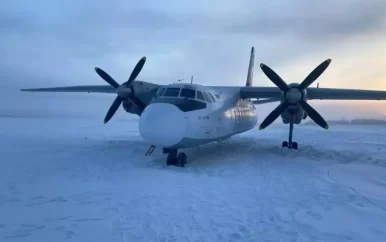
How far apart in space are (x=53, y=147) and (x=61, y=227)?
10.9 metres

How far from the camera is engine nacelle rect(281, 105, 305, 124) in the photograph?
15.9 meters

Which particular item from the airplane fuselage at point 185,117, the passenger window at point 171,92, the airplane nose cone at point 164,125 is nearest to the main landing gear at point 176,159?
the airplane fuselage at point 185,117

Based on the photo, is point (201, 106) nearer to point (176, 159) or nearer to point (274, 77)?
point (176, 159)

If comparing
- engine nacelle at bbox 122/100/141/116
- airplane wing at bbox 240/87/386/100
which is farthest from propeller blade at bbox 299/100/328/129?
engine nacelle at bbox 122/100/141/116

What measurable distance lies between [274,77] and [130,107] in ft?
26.3

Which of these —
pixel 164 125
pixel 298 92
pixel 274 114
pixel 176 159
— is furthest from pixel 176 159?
pixel 298 92

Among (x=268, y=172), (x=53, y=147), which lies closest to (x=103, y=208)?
(x=268, y=172)

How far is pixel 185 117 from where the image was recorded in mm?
10672

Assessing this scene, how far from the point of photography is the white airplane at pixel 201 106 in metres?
10.5

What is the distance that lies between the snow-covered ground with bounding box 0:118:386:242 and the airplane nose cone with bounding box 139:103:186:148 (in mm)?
1045

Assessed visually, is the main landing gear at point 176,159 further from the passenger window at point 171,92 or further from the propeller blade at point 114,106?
the propeller blade at point 114,106

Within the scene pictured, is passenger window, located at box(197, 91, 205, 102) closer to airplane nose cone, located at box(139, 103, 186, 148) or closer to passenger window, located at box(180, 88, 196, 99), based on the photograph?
passenger window, located at box(180, 88, 196, 99)

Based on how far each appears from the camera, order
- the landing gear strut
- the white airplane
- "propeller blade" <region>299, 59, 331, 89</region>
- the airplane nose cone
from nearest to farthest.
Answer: the airplane nose cone → the white airplane → the landing gear strut → "propeller blade" <region>299, 59, 331, 89</region>

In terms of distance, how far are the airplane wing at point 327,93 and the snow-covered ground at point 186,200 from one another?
539cm
